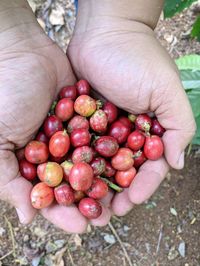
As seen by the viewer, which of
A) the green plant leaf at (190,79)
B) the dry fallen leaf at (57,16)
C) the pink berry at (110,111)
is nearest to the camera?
the pink berry at (110,111)

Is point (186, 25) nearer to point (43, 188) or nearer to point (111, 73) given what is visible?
point (111, 73)

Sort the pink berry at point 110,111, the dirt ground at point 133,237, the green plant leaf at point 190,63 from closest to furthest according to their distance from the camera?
the pink berry at point 110,111 → the green plant leaf at point 190,63 → the dirt ground at point 133,237

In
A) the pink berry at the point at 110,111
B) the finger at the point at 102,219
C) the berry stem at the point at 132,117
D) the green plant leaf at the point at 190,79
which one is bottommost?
the finger at the point at 102,219

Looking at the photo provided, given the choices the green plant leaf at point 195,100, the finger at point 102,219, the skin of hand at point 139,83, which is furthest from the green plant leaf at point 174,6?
the finger at point 102,219

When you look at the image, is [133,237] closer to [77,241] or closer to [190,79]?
[77,241]

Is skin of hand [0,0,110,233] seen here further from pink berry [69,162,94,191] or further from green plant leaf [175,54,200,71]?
green plant leaf [175,54,200,71]

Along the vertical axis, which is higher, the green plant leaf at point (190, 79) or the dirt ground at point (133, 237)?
the green plant leaf at point (190, 79)

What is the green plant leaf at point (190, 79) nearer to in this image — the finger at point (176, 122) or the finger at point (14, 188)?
the finger at point (176, 122)

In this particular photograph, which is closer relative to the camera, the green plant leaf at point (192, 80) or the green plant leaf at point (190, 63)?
the green plant leaf at point (192, 80)
